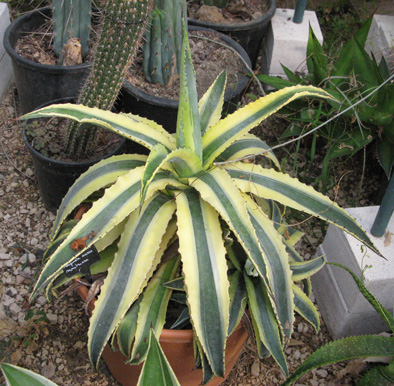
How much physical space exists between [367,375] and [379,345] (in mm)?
185

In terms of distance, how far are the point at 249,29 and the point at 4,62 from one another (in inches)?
Result: 51.9

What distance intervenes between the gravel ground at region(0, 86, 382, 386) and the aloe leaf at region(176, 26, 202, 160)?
2.92ft

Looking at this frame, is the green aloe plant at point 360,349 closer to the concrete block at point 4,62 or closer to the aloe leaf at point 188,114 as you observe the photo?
the aloe leaf at point 188,114

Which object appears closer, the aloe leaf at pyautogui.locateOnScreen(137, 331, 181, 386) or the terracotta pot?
the aloe leaf at pyautogui.locateOnScreen(137, 331, 181, 386)

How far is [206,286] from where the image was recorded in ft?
3.96

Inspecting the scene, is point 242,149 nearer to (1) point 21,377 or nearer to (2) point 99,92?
(2) point 99,92

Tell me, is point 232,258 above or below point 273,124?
above

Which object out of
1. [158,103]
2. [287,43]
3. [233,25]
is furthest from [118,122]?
[287,43]

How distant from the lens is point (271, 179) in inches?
53.7

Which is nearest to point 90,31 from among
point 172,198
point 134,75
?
point 134,75

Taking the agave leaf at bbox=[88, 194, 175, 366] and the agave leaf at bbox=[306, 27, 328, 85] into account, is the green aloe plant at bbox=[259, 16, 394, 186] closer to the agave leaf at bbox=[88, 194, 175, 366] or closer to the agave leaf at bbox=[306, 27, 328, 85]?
the agave leaf at bbox=[306, 27, 328, 85]

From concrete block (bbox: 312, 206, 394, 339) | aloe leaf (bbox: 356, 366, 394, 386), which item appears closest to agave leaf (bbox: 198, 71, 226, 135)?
concrete block (bbox: 312, 206, 394, 339)

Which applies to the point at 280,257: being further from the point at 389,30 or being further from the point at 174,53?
the point at 389,30

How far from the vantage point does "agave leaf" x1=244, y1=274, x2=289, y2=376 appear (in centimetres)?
133
